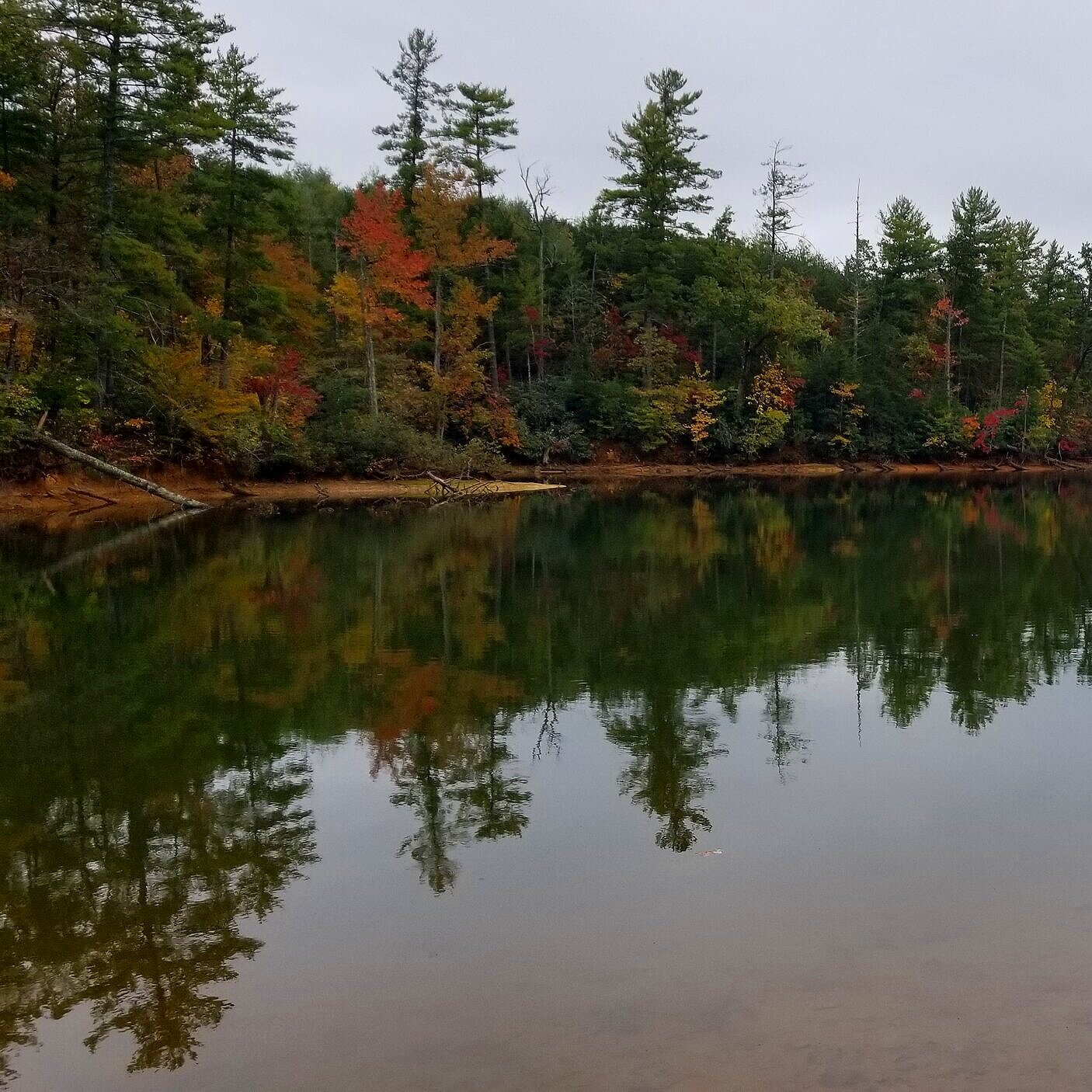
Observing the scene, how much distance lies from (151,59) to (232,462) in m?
13.3

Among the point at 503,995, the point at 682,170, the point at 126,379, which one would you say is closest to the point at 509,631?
the point at 503,995

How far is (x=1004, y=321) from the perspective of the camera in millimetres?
59594

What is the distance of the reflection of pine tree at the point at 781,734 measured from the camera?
8.54 metres

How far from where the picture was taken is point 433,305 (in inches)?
1746

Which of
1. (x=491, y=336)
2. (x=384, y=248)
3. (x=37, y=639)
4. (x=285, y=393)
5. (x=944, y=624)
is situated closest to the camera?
(x=37, y=639)

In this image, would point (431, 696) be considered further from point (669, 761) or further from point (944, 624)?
point (944, 624)

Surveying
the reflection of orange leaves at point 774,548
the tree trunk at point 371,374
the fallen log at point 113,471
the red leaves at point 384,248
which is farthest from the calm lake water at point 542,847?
the red leaves at point 384,248

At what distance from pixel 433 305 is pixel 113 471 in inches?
758

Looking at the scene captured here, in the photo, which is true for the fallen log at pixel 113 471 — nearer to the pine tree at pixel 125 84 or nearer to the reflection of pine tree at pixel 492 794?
the pine tree at pixel 125 84

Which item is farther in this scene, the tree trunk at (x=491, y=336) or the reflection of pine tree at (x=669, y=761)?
the tree trunk at (x=491, y=336)

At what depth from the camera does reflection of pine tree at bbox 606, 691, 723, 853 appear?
714 centimetres

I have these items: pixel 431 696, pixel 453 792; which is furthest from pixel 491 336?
pixel 453 792

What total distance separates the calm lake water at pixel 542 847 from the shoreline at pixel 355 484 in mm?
15173

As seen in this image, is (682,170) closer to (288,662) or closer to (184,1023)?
(288,662)
